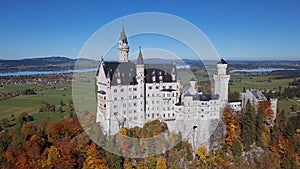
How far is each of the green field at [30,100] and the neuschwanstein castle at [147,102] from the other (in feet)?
74.1

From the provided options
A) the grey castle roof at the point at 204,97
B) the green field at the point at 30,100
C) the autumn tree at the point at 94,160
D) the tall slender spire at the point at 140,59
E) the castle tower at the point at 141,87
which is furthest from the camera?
the green field at the point at 30,100

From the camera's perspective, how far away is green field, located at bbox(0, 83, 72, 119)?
4297 cm

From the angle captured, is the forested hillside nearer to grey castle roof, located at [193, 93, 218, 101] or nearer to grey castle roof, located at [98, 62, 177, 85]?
grey castle roof, located at [193, 93, 218, 101]

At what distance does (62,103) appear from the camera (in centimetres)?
4528

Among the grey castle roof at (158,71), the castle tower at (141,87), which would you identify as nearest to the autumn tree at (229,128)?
the grey castle roof at (158,71)

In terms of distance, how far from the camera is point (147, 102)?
2417 centimetres

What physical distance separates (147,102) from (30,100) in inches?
1281

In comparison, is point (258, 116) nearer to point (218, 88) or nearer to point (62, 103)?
point (218, 88)

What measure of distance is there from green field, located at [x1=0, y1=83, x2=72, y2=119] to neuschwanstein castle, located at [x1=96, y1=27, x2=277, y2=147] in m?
22.6

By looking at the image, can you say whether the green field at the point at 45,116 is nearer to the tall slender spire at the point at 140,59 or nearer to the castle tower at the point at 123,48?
Result: the castle tower at the point at 123,48

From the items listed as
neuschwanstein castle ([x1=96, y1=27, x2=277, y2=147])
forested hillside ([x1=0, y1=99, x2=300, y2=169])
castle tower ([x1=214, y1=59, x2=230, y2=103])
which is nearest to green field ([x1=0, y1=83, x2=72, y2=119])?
forested hillside ([x1=0, y1=99, x2=300, y2=169])

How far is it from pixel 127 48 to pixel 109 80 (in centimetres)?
362

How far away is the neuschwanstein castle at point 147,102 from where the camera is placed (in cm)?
2319

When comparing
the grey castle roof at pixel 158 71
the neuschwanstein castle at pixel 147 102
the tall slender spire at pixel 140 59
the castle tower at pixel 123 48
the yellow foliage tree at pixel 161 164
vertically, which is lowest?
the yellow foliage tree at pixel 161 164
